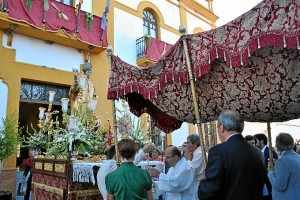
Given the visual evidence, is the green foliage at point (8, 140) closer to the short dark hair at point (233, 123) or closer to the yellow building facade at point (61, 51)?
the yellow building facade at point (61, 51)

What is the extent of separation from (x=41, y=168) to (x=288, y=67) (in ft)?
16.4

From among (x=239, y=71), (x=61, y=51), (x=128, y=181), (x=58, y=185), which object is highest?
(x=61, y=51)

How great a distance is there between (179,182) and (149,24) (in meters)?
11.5

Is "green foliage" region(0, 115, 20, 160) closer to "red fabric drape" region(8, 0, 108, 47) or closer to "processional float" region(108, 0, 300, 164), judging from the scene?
"red fabric drape" region(8, 0, 108, 47)

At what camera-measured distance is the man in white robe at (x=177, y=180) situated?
11.0ft

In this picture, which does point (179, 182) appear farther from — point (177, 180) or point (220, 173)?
point (220, 173)

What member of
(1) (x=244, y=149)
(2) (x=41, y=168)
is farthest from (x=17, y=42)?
(1) (x=244, y=149)

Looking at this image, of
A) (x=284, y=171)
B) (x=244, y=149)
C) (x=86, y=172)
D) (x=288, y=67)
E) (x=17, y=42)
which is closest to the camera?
(x=244, y=149)

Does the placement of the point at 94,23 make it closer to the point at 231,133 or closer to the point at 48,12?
the point at 48,12

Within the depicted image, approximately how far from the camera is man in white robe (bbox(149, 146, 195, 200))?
3.34 m

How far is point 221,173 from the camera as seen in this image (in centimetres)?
202

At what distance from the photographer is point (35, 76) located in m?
9.22

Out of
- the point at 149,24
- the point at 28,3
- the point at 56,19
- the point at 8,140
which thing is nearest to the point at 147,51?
the point at 149,24

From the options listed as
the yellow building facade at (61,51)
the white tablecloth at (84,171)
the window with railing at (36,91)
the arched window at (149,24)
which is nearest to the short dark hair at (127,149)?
the white tablecloth at (84,171)
